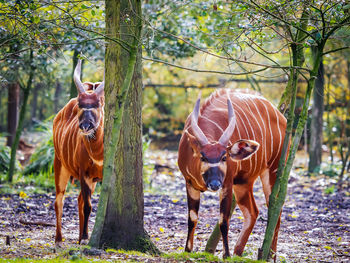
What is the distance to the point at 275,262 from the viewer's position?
5.22 metres

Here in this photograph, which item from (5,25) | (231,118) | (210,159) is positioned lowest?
(210,159)

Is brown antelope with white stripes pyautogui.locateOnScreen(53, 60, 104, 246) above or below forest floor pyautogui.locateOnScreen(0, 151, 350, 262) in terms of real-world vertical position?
above

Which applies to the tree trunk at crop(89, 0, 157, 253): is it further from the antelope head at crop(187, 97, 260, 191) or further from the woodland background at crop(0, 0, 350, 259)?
the antelope head at crop(187, 97, 260, 191)

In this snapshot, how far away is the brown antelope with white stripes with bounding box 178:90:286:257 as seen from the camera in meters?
4.87

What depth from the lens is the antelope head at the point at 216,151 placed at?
15.6 ft

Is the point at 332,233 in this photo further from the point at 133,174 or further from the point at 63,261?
the point at 63,261

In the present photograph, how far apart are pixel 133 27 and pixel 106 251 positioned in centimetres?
215

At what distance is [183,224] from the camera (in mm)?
7227

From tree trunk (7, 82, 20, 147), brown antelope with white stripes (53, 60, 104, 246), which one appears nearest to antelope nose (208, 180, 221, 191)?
brown antelope with white stripes (53, 60, 104, 246)

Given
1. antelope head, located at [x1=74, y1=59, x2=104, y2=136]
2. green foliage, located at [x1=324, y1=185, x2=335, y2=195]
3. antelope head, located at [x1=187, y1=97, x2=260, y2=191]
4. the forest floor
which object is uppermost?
antelope head, located at [x1=74, y1=59, x2=104, y2=136]

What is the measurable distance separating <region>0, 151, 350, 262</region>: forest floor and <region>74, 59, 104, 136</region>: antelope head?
4.26 feet

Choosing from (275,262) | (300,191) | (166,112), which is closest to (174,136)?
(166,112)

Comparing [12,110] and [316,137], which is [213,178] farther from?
[12,110]

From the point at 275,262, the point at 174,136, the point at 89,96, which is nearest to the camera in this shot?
the point at 275,262
